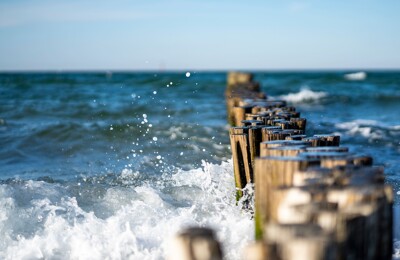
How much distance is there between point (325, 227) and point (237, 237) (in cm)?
244

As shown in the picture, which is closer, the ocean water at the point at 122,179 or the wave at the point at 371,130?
the ocean water at the point at 122,179

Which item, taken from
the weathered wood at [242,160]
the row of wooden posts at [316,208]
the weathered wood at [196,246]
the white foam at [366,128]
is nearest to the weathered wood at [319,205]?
the row of wooden posts at [316,208]

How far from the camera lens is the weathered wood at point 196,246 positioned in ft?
7.59

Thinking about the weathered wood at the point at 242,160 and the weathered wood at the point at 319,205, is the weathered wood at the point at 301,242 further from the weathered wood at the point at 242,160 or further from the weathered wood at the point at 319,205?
the weathered wood at the point at 242,160

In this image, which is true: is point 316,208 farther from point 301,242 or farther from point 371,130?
point 371,130

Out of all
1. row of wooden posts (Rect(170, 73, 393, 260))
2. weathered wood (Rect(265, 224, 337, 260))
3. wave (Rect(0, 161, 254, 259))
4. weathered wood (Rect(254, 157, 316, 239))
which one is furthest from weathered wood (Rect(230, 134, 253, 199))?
weathered wood (Rect(265, 224, 337, 260))

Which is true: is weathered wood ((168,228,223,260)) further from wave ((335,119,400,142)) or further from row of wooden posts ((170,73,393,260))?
wave ((335,119,400,142))

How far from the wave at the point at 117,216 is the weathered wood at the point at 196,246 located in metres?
2.38

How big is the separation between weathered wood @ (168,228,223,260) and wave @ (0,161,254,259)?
2.38m

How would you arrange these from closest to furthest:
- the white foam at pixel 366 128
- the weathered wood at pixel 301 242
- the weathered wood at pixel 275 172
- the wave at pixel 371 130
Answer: the weathered wood at pixel 301 242 < the weathered wood at pixel 275 172 < the wave at pixel 371 130 < the white foam at pixel 366 128

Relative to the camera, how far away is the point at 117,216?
5.62 meters

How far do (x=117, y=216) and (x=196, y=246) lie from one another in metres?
3.42

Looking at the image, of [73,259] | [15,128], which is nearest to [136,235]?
[73,259]

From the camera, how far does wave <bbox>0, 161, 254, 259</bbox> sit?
4.96 m
